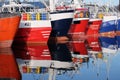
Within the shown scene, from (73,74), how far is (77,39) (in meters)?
36.8

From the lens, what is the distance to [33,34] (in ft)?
168

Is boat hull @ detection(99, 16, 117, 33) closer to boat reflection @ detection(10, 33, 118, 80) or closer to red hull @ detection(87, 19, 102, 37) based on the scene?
red hull @ detection(87, 19, 102, 37)

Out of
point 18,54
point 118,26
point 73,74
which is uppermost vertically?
point 73,74

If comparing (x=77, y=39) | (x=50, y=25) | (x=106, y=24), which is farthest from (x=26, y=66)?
(x=106, y=24)

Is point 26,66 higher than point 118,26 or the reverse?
higher

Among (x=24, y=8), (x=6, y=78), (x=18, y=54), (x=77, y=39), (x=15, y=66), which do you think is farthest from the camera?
(x=77, y=39)

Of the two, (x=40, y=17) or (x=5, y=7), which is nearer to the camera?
(x=40, y=17)

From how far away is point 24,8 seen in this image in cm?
5931

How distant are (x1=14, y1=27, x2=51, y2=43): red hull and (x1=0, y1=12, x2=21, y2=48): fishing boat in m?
4.65

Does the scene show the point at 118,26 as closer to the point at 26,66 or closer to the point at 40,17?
the point at 40,17

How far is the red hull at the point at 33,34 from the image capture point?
51062 millimetres

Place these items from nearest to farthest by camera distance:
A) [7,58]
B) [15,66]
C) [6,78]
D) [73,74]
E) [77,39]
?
1. [6,78]
2. [73,74]
3. [15,66]
4. [7,58]
5. [77,39]

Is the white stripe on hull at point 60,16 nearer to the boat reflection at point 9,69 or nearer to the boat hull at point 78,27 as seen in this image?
the boat hull at point 78,27

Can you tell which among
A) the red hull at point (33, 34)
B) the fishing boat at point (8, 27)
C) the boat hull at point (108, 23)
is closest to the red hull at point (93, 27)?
the boat hull at point (108, 23)
